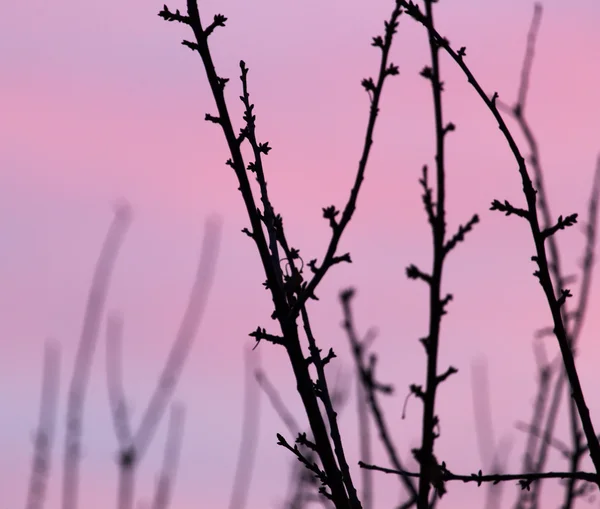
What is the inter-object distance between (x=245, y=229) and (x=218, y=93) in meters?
0.59

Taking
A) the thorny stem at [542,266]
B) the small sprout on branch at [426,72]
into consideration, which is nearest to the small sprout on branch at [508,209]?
the thorny stem at [542,266]

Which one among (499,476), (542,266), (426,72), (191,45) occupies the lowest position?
(499,476)

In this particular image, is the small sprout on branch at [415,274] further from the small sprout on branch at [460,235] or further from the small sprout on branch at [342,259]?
the small sprout on branch at [342,259]

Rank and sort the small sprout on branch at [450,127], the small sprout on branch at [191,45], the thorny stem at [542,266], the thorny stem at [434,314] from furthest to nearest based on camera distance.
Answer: the small sprout on branch at [191,45]
the thorny stem at [542,266]
the small sprout on branch at [450,127]
the thorny stem at [434,314]

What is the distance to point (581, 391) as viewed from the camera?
3229 millimetres

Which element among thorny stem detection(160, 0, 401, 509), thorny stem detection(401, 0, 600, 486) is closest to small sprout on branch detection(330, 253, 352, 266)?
thorny stem detection(160, 0, 401, 509)

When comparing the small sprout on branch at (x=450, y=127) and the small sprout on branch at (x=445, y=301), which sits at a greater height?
the small sprout on branch at (x=450, y=127)

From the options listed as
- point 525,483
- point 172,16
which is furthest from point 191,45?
point 525,483

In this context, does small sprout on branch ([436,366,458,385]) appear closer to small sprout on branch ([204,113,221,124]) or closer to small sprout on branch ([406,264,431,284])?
small sprout on branch ([406,264,431,284])

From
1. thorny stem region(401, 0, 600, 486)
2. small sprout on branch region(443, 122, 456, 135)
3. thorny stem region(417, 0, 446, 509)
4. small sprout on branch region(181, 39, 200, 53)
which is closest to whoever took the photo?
thorny stem region(417, 0, 446, 509)

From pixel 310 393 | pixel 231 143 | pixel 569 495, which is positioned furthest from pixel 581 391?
pixel 569 495

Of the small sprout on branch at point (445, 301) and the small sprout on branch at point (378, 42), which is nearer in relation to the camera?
the small sprout on branch at point (445, 301)

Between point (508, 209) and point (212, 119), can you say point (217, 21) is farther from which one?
point (508, 209)

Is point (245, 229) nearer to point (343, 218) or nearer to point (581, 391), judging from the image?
point (343, 218)
